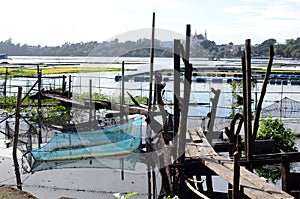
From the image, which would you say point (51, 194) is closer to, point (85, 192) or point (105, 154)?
point (85, 192)

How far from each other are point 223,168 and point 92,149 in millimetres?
5031

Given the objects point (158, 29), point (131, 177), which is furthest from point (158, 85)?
point (131, 177)

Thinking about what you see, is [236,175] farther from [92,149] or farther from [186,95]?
[92,149]

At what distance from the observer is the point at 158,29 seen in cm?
953

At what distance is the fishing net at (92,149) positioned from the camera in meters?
10.0

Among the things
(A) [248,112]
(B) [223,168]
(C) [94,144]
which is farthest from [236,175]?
(C) [94,144]

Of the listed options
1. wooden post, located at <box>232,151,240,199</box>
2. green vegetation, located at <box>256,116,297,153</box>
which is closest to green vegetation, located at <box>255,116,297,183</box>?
green vegetation, located at <box>256,116,297,153</box>

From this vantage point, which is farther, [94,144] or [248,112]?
[94,144]

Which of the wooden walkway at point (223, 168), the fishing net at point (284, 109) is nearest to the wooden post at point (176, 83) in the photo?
the wooden walkway at point (223, 168)

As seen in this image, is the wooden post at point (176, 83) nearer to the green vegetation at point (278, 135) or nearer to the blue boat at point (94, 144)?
the blue boat at point (94, 144)

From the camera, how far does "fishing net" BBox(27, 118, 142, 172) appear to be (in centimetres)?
1001

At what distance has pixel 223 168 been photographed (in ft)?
20.0

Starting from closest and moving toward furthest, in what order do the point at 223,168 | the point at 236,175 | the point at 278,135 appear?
the point at 236,175
the point at 223,168
the point at 278,135

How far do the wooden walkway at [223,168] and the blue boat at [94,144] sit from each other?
2.16 metres
